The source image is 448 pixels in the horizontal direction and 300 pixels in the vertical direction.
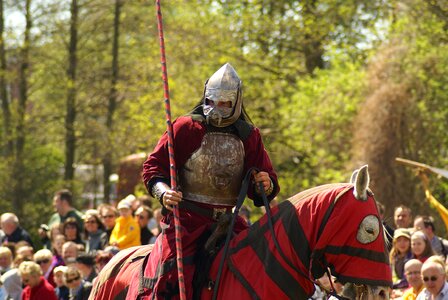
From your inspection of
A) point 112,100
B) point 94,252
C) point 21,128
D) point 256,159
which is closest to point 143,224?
point 94,252

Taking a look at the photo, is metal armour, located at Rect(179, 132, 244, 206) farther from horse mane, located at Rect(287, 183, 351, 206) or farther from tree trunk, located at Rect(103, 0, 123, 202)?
tree trunk, located at Rect(103, 0, 123, 202)

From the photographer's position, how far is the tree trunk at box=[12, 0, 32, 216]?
24469 millimetres

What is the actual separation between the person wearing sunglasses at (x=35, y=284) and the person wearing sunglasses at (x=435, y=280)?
4.13 m

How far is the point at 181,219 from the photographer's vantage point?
7.64 metres

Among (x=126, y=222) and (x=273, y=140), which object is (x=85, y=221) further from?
(x=273, y=140)

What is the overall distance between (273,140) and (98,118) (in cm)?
761

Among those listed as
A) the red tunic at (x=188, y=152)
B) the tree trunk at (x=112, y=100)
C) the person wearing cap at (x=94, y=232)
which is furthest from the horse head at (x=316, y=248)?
the tree trunk at (x=112, y=100)

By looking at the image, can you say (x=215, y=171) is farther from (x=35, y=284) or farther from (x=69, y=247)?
(x=69, y=247)

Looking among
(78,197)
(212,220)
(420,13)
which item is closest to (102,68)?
(78,197)

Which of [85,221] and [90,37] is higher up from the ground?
[90,37]

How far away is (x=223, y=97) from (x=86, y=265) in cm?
530

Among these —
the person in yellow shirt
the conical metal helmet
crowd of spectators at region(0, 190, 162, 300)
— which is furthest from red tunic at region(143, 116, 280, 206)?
crowd of spectators at region(0, 190, 162, 300)

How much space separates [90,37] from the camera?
88.8 ft

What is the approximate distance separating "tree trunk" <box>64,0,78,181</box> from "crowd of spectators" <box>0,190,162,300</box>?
9.50 meters
